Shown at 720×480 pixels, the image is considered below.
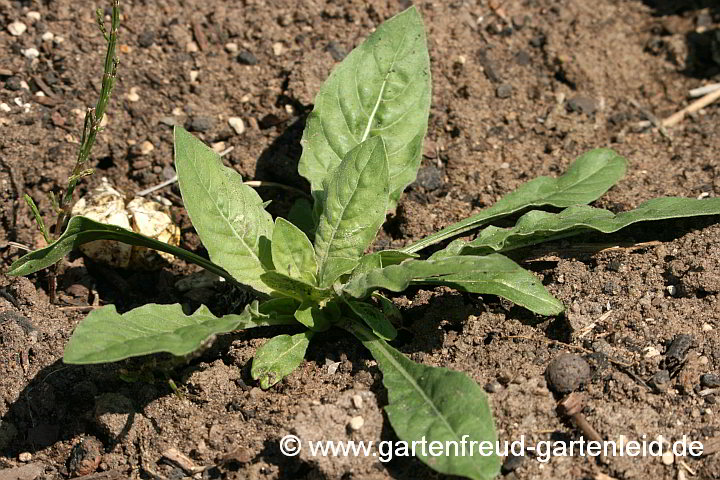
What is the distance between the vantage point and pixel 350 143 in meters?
3.68

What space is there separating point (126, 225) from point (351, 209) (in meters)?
1.21

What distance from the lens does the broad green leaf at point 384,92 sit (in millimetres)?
3678

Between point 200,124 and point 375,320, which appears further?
point 200,124

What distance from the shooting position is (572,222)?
10.6 feet

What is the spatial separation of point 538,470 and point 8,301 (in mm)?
2380

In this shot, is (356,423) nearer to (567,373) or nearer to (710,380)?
(567,373)

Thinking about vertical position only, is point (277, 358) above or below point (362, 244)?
below

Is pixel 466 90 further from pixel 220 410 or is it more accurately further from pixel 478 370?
pixel 220 410

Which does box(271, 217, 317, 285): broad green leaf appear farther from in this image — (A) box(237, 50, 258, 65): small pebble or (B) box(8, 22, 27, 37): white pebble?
(B) box(8, 22, 27, 37): white pebble

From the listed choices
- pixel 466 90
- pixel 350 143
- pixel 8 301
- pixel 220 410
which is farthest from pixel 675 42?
pixel 8 301

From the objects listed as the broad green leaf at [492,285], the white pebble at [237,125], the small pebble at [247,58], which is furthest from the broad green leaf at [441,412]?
the small pebble at [247,58]

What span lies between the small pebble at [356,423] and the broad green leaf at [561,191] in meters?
0.96

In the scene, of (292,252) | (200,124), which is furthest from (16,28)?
(292,252)

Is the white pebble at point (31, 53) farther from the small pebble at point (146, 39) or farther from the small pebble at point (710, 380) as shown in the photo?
the small pebble at point (710, 380)
